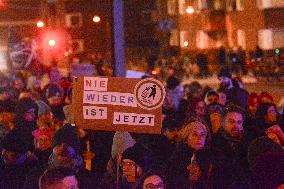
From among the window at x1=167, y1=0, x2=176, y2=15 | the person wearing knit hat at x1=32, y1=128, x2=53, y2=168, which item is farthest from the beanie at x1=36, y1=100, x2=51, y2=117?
the window at x1=167, y1=0, x2=176, y2=15

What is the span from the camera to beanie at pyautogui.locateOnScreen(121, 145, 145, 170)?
6.20 metres

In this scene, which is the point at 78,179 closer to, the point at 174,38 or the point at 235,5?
the point at 235,5

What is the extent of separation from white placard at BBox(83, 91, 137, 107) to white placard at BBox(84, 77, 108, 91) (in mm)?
40

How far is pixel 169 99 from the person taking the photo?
1146cm

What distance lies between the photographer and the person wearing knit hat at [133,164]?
6.14 metres

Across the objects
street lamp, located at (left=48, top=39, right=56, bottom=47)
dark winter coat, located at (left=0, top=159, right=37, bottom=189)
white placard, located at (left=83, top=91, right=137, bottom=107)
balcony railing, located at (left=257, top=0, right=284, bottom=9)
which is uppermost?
balcony railing, located at (left=257, top=0, right=284, bottom=9)

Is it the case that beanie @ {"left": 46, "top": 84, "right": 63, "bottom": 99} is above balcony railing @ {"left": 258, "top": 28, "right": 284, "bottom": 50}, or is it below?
below

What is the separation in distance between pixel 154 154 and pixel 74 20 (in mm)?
41336

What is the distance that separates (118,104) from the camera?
21.9ft

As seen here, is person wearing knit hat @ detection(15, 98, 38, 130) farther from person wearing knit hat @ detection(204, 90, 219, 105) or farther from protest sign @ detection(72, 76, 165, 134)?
person wearing knit hat @ detection(204, 90, 219, 105)

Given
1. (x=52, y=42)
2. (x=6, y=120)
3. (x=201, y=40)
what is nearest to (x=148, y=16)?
(x=201, y=40)

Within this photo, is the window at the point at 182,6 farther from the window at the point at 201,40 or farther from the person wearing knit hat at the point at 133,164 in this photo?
the person wearing knit hat at the point at 133,164

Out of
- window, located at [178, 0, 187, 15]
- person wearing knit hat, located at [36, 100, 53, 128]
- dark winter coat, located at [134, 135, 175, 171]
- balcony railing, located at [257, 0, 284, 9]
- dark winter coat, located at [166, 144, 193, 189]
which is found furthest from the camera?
window, located at [178, 0, 187, 15]

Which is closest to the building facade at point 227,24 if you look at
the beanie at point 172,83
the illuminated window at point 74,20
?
the illuminated window at point 74,20
